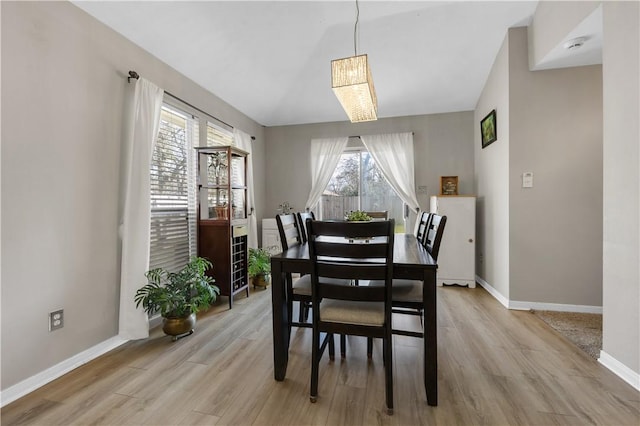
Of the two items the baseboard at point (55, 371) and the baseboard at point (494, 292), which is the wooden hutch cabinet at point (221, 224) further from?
the baseboard at point (494, 292)

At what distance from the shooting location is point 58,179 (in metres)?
1.80

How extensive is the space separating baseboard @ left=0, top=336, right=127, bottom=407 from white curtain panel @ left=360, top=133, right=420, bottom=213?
3804mm

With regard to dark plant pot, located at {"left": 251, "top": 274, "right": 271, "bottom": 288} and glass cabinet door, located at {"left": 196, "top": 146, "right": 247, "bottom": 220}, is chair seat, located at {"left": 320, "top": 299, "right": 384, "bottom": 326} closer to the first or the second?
glass cabinet door, located at {"left": 196, "top": 146, "right": 247, "bottom": 220}

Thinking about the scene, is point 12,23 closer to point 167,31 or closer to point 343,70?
point 167,31

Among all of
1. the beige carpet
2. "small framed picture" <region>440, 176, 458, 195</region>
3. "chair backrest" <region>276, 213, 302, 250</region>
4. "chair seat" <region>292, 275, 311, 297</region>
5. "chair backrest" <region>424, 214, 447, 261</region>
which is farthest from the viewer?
"small framed picture" <region>440, 176, 458, 195</region>

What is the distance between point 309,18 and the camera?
105 inches

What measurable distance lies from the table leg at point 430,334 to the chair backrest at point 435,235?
0.33 meters

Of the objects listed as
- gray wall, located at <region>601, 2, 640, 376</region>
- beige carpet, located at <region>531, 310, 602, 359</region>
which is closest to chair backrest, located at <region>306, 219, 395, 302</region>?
gray wall, located at <region>601, 2, 640, 376</region>

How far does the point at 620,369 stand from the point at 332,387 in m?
1.80

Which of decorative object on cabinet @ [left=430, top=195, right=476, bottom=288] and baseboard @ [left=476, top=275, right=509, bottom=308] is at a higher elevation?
decorative object on cabinet @ [left=430, top=195, right=476, bottom=288]

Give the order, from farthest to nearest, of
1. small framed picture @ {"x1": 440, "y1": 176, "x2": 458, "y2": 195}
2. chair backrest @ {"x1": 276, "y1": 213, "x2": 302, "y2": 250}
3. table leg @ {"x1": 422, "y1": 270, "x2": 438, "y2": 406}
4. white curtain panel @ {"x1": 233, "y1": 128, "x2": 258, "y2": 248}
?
1. small framed picture @ {"x1": 440, "y1": 176, "x2": 458, "y2": 195}
2. white curtain panel @ {"x1": 233, "y1": 128, "x2": 258, "y2": 248}
3. chair backrest @ {"x1": 276, "y1": 213, "x2": 302, "y2": 250}
4. table leg @ {"x1": 422, "y1": 270, "x2": 438, "y2": 406}

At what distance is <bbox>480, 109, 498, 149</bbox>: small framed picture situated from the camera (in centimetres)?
324

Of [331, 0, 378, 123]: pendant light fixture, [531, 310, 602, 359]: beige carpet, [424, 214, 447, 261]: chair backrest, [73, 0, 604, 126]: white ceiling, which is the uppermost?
[73, 0, 604, 126]: white ceiling

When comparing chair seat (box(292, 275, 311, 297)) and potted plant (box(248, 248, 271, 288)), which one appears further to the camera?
potted plant (box(248, 248, 271, 288))
